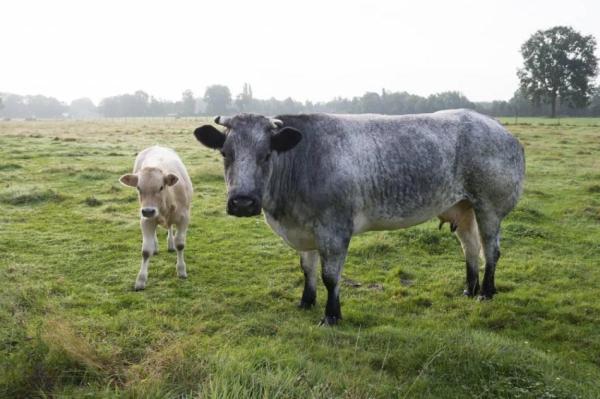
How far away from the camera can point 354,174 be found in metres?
5.58

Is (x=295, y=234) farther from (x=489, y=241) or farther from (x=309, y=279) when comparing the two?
(x=489, y=241)

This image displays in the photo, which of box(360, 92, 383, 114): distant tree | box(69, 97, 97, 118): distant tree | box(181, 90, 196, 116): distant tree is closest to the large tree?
box(360, 92, 383, 114): distant tree

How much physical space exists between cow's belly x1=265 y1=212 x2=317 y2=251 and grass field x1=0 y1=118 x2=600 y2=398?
96cm

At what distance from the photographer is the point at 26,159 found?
20125 mm

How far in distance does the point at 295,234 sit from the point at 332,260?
0.52m

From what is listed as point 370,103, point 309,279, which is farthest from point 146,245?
point 370,103

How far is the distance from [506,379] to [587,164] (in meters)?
17.7

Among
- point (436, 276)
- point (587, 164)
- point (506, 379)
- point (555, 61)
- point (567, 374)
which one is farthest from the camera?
point (555, 61)

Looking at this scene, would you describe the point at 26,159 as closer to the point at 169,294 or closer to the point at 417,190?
the point at 169,294

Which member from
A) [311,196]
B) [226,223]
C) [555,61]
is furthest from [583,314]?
[555,61]

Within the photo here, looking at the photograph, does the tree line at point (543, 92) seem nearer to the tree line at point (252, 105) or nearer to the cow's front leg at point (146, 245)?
the tree line at point (252, 105)

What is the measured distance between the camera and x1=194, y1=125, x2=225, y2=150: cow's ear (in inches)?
207

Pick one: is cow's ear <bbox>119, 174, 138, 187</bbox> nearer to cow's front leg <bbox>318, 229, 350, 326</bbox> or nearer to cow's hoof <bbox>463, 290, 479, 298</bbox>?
cow's front leg <bbox>318, 229, 350, 326</bbox>

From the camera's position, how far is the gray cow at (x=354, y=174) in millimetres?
5117
